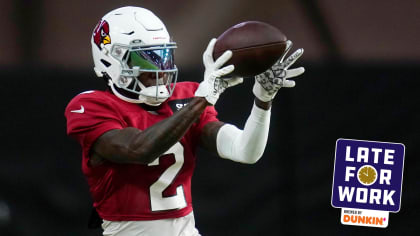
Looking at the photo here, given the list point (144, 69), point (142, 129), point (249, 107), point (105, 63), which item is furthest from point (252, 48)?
point (249, 107)

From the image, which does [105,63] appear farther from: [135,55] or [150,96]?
[150,96]

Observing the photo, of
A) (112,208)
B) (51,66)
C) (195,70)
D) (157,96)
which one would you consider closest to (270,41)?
(157,96)

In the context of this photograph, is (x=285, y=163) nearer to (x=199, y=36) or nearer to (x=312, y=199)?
(x=312, y=199)

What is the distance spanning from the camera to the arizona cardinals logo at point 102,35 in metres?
3.37

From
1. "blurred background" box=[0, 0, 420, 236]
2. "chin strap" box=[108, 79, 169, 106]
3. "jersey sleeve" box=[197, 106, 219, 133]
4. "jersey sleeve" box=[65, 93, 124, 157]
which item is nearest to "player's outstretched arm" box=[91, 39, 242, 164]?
"jersey sleeve" box=[65, 93, 124, 157]

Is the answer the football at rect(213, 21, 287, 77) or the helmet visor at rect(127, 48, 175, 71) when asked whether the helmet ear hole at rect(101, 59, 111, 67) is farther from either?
the football at rect(213, 21, 287, 77)

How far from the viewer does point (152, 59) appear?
10.7ft

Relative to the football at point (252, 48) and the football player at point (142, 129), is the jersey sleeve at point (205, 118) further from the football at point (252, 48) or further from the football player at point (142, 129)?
the football at point (252, 48)

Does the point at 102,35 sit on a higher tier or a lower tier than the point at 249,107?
higher

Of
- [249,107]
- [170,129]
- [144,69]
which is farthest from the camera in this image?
[249,107]

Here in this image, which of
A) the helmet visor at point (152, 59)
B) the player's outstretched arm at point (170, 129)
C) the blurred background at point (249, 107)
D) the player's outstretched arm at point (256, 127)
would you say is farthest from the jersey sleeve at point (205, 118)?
the blurred background at point (249, 107)

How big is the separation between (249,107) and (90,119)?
4.88 ft

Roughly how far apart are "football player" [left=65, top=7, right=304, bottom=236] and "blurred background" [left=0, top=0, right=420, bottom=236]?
112 cm

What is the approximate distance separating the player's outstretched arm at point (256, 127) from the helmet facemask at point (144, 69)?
0.26m
